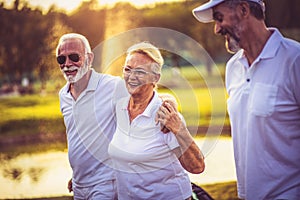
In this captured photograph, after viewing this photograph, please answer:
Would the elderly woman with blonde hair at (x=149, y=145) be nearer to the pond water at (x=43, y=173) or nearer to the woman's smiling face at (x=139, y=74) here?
the woman's smiling face at (x=139, y=74)

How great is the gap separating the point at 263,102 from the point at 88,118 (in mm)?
1024

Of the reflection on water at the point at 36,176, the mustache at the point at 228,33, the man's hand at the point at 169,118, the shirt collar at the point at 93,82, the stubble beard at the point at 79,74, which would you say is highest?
the mustache at the point at 228,33

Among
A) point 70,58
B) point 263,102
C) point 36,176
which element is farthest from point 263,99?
point 36,176

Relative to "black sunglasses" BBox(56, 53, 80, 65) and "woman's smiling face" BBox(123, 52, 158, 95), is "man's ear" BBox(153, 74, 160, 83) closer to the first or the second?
"woman's smiling face" BBox(123, 52, 158, 95)

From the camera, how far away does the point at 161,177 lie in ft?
8.75

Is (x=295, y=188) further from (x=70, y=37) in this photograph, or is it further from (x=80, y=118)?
(x=70, y=37)

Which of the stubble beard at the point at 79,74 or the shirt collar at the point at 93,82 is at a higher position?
the stubble beard at the point at 79,74

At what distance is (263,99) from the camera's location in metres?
2.51

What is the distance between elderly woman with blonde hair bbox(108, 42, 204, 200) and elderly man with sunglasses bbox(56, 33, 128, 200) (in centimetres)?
21

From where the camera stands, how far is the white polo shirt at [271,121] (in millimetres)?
2482

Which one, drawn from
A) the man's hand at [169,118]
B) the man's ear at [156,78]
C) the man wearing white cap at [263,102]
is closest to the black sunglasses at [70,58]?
the man's ear at [156,78]

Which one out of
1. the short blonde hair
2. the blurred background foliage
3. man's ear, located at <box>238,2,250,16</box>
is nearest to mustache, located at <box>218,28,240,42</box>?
man's ear, located at <box>238,2,250,16</box>

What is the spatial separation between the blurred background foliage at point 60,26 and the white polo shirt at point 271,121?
200cm

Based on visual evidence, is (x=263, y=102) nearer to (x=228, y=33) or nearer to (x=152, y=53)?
(x=228, y=33)
